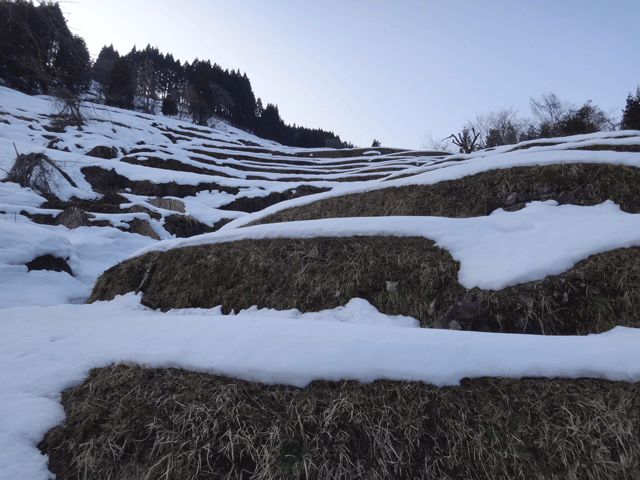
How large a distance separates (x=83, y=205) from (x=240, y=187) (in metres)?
9.45

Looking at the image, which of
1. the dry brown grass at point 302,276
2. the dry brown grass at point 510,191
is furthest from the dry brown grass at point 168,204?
the dry brown grass at point 510,191

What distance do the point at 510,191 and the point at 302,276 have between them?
4.48 metres

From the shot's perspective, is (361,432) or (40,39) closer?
(361,432)

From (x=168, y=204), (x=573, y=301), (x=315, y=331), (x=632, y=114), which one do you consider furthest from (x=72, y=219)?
(x=632, y=114)

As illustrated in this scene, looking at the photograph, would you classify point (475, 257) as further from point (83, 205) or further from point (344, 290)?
point (83, 205)

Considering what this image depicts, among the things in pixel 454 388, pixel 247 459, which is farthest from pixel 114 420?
pixel 454 388

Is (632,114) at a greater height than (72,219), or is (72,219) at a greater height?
(632,114)

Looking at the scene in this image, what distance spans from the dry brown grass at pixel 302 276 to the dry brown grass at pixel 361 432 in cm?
184

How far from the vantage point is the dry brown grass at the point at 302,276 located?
4.11 meters

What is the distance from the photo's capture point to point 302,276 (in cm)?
465

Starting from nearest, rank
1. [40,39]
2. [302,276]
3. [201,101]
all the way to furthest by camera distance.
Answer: [40,39] < [302,276] < [201,101]

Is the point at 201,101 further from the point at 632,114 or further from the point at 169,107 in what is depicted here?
the point at 632,114

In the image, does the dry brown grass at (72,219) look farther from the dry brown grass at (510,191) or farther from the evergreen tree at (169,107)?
the evergreen tree at (169,107)

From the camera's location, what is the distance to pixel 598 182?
5469 mm
